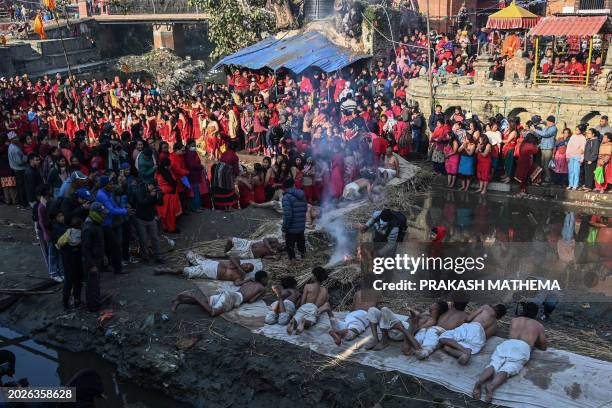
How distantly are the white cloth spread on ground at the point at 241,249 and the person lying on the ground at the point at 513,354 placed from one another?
414 centimetres

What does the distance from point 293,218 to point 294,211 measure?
4.4 inches

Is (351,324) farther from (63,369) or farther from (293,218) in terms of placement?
(63,369)

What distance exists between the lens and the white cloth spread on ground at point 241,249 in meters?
9.25

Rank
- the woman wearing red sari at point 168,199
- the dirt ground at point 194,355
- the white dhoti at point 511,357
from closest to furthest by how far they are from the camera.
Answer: the white dhoti at point 511,357, the dirt ground at point 194,355, the woman wearing red sari at point 168,199

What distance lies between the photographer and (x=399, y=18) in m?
21.2

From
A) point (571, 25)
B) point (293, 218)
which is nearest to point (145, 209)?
point (293, 218)

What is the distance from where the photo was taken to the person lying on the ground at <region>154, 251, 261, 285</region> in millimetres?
8391

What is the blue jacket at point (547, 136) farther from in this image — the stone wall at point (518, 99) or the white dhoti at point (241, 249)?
the white dhoti at point (241, 249)

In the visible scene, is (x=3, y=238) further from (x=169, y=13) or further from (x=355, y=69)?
(x=169, y=13)

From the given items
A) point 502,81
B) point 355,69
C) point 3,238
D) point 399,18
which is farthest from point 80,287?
point 399,18

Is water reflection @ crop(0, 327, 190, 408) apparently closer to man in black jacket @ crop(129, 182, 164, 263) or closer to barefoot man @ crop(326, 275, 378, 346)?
barefoot man @ crop(326, 275, 378, 346)

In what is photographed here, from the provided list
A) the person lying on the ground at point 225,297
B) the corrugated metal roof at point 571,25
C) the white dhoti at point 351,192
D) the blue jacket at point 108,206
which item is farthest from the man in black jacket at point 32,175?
the corrugated metal roof at point 571,25

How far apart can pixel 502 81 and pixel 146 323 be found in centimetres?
1267

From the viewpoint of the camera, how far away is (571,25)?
15.2m
